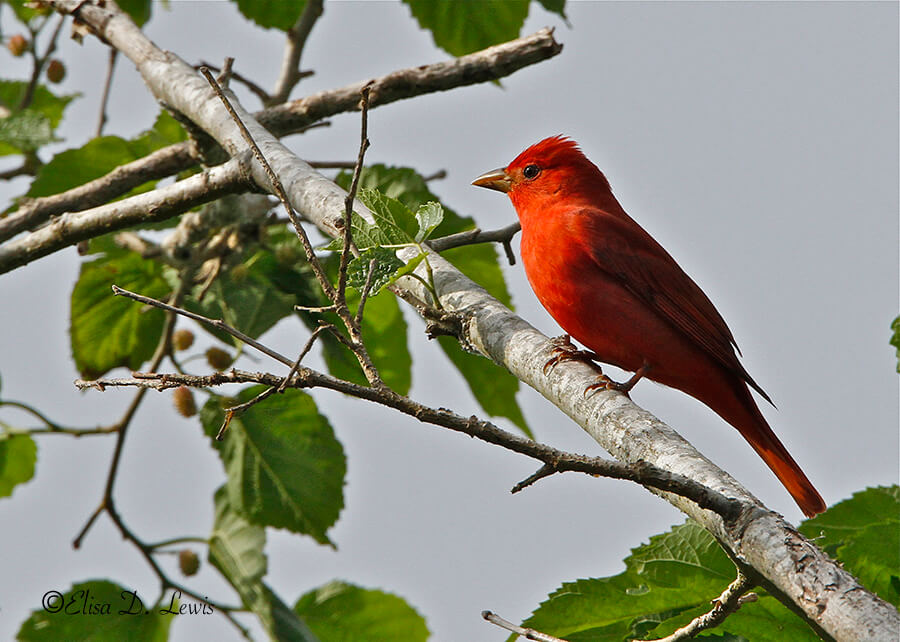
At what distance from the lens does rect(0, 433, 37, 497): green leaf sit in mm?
5141

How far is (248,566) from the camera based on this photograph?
4707 mm

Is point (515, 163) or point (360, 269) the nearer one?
point (360, 269)

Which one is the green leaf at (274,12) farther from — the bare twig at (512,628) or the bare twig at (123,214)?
the bare twig at (512,628)

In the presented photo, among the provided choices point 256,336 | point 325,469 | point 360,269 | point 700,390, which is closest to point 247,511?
point 325,469

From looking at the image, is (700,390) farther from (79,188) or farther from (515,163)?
(79,188)

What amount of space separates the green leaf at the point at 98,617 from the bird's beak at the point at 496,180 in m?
2.65

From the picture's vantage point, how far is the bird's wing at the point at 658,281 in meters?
4.37

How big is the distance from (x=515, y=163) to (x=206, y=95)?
5.98 ft

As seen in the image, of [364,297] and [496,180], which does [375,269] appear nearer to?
[364,297]

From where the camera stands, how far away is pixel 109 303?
5121 millimetres

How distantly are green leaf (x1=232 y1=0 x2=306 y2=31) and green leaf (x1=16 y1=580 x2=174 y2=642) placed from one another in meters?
2.71

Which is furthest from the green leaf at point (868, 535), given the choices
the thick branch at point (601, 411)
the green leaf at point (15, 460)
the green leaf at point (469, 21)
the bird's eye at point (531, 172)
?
the green leaf at point (15, 460)

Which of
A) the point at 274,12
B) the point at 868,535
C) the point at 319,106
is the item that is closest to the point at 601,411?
the point at 868,535

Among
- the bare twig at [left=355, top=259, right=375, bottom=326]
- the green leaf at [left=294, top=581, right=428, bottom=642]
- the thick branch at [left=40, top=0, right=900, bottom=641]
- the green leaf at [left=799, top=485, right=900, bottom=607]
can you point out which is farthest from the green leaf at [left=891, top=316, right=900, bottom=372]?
the green leaf at [left=294, top=581, right=428, bottom=642]
